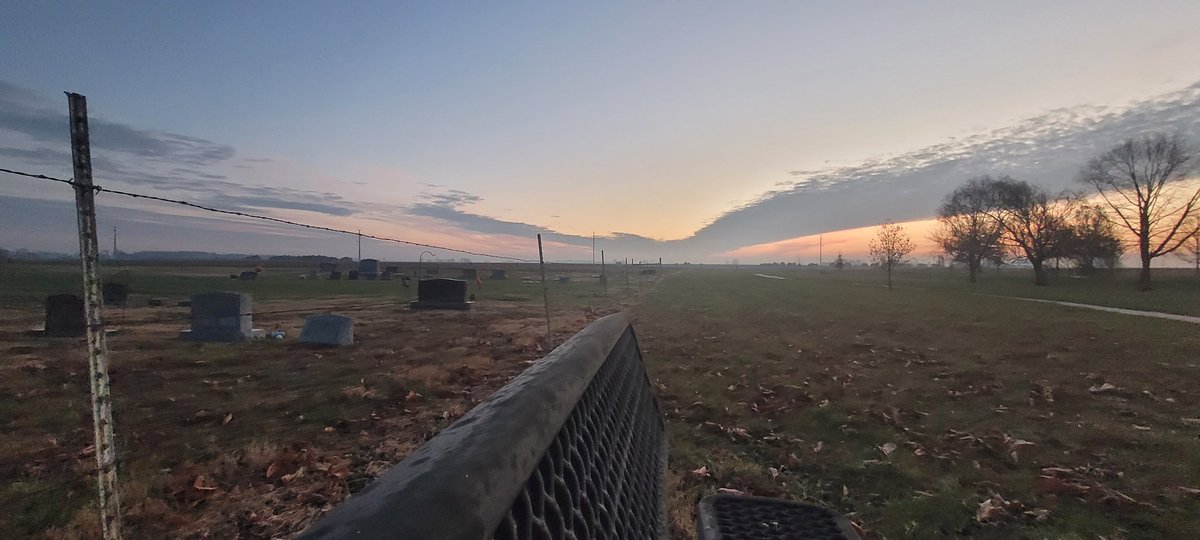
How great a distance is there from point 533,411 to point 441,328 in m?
18.2

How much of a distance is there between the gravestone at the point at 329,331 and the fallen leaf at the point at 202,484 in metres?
9.39

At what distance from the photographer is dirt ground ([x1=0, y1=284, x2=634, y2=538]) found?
4.73m

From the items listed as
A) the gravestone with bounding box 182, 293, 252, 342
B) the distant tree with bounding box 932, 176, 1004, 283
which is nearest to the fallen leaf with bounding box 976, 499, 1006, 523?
the gravestone with bounding box 182, 293, 252, 342

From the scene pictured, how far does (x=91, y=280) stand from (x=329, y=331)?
39.6ft

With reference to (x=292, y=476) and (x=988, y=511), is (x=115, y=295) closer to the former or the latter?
(x=292, y=476)

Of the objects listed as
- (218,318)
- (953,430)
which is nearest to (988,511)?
(953,430)

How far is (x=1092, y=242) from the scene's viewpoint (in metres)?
49.0

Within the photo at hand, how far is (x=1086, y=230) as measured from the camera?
49656 millimetres

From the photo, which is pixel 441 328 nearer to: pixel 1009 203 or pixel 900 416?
pixel 900 416

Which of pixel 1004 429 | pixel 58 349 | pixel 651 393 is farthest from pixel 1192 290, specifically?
pixel 58 349

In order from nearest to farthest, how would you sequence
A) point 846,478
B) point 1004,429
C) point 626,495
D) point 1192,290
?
point 626,495 < point 846,478 < point 1004,429 < point 1192,290

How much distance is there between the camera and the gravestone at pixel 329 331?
14.3 m

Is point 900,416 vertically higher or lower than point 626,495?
lower

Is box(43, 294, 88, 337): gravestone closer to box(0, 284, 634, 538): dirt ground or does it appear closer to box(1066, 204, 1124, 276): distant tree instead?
box(0, 284, 634, 538): dirt ground
